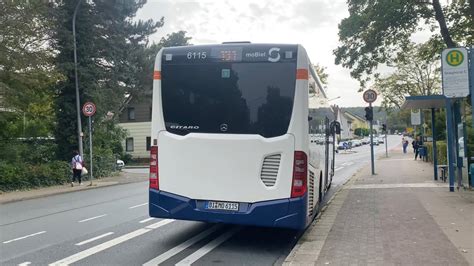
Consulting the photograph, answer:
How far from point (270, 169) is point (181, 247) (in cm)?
199

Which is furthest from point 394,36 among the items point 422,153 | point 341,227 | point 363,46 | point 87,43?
point 422,153

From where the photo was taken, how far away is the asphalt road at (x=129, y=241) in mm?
6980

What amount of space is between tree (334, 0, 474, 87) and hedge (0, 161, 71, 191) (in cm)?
1351

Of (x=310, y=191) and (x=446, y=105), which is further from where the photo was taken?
(x=446, y=105)

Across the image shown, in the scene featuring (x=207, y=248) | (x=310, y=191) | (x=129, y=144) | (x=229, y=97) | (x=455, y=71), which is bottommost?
(x=207, y=248)

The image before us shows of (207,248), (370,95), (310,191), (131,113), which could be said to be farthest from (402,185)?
(131,113)

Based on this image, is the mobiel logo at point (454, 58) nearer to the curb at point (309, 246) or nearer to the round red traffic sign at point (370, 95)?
the curb at point (309, 246)

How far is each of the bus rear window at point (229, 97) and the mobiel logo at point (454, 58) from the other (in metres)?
6.30

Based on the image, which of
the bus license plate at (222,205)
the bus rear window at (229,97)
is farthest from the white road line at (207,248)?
the bus rear window at (229,97)

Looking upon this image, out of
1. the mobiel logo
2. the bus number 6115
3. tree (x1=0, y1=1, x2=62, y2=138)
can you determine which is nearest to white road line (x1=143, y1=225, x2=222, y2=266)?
the bus number 6115

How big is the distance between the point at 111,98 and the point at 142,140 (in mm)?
25827

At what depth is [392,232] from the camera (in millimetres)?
8172

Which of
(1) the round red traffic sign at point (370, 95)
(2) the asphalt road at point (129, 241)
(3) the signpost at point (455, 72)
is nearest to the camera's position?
(2) the asphalt road at point (129, 241)

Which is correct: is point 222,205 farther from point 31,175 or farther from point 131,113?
point 131,113
